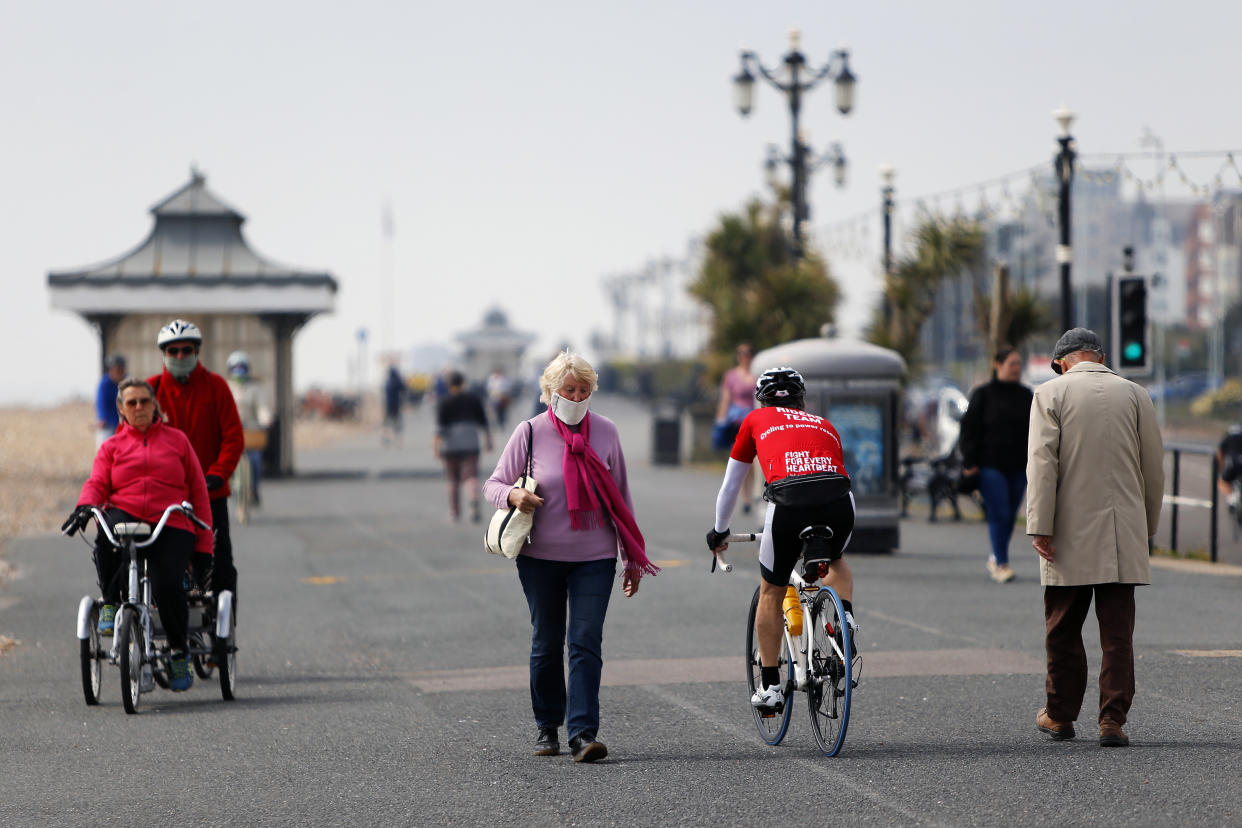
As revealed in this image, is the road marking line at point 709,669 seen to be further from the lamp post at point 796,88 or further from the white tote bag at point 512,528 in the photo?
the lamp post at point 796,88

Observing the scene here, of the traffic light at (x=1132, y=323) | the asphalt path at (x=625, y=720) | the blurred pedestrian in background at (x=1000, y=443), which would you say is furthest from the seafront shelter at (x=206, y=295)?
the blurred pedestrian in background at (x=1000, y=443)

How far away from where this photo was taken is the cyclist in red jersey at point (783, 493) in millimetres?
6727

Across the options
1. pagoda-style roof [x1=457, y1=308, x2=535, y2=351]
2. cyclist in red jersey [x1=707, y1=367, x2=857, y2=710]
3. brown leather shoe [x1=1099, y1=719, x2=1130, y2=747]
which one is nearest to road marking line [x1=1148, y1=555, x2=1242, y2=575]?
brown leather shoe [x1=1099, y1=719, x2=1130, y2=747]

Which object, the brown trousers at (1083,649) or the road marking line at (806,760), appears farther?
the brown trousers at (1083,649)

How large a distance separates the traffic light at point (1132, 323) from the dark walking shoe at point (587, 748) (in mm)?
10856

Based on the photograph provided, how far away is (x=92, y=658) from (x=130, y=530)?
0.77 m

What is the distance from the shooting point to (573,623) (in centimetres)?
680

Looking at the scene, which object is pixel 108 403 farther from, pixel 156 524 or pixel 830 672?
pixel 830 672

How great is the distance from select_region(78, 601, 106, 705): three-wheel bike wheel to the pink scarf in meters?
2.88

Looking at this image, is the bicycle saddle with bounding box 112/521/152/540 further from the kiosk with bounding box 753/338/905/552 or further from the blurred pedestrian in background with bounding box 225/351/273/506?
the blurred pedestrian in background with bounding box 225/351/273/506

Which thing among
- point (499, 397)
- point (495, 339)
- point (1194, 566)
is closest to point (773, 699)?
point (1194, 566)

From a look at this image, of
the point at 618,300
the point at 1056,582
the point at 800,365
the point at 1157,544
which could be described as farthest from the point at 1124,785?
the point at 618,300

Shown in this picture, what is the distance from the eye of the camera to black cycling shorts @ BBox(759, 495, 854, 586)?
6.73m

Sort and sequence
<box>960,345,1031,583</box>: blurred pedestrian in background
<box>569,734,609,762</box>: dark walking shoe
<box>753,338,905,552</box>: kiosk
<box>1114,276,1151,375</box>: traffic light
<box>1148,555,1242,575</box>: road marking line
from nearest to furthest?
<box>569,734,609,762</box>: dark walking shoe, <box>960,345,1031,583</box>: blurred pedestrian in background, <box>1148,555,1242,575</box>: road marking line, <box>753,338,905,552</box>: kiosk, <box>1114,276,1151,375</box>: traffic light
